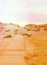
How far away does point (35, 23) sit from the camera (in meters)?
1.51

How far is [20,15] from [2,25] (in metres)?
0.20

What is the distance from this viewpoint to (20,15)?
1.53 meters

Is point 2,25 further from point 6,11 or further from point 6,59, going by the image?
point 6,59

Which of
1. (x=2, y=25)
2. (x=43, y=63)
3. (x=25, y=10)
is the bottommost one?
(x=43, y=63)

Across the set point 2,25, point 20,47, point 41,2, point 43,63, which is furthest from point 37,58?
point 41,2

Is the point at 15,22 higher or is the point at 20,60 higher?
the point at 15,22

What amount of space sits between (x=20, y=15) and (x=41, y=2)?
0.23 m

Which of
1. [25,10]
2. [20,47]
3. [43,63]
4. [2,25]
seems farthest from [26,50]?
[25,10]

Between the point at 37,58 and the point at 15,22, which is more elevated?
the point at 15,22

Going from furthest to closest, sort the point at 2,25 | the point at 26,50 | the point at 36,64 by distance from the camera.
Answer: the point at 2,25
the point at 26,50
the point at 36,64

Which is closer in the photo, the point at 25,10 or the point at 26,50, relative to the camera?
the point at 26,50

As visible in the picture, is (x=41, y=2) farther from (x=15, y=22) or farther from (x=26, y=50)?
(x=26, y=50)

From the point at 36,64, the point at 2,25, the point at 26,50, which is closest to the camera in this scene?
the point at 36,64

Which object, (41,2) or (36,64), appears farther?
(41,2)
